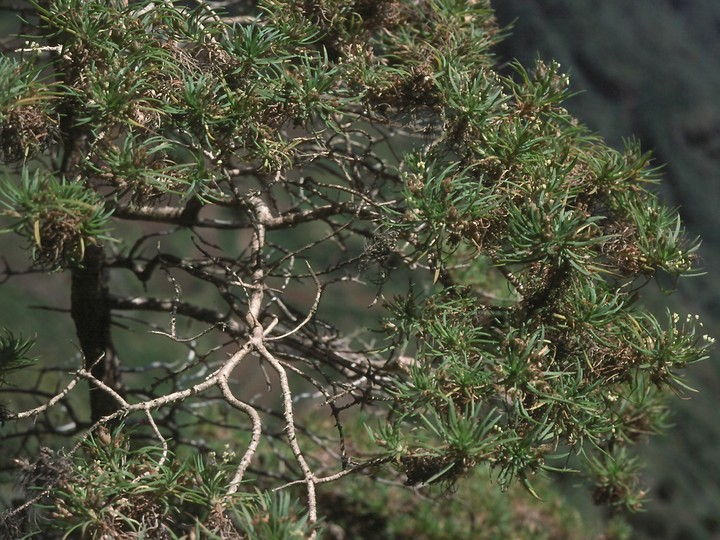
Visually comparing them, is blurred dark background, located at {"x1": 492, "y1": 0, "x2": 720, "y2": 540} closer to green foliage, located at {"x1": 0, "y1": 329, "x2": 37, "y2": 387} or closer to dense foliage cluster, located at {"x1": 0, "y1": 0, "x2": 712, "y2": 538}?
dense foliage cluster, located at {"x1": 0, "y1": 0, "x2": 712, "y2": 538}

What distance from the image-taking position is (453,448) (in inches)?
60.8

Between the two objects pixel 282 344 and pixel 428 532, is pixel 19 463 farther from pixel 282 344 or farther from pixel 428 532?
pixel 428 532

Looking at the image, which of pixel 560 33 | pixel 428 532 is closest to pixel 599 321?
pixel 428 532

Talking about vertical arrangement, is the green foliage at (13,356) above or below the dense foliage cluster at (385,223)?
below

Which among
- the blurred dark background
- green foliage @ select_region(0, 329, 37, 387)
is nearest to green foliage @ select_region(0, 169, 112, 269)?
green foliage @ select_region(0, 329, 37, 387)

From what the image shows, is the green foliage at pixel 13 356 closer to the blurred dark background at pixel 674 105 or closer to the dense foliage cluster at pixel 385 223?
the dense foliage cluster at pixel 385 223

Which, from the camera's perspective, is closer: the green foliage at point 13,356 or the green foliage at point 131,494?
the green foliage at point 131,494

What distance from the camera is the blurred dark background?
1349 centimetres

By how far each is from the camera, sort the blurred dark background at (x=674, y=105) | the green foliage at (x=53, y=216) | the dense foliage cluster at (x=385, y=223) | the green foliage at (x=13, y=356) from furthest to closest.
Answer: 1. the blurred dark background at (x=674, y=105)
2. the green foliage at (x=13, y=356)
3. the dense foliage cluster at (x=385, y=223)
4. the green foliage at (x=53, y=216)

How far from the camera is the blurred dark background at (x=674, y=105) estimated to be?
531 inches

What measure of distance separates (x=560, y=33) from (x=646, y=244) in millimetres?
13572

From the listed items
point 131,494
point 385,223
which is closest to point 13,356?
point 131,494

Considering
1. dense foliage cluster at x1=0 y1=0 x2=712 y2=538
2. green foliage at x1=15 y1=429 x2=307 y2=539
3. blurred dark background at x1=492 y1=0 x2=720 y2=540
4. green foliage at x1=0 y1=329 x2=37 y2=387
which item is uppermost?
dense foliage cluster at x1=0 y1=0 x2=712 y2=538

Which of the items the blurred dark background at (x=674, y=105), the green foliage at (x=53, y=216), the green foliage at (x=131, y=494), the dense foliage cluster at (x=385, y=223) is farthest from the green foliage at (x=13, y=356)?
the blurred dark background at (x=674, y=105)
